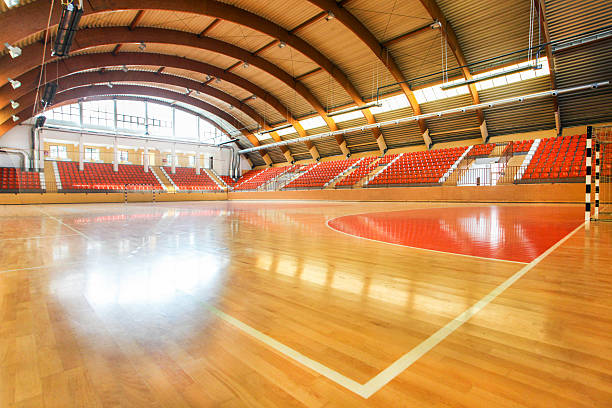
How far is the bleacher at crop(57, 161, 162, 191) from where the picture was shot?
22359 mm

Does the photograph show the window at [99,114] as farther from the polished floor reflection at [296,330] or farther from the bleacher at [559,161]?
the bleacher at [559,161]

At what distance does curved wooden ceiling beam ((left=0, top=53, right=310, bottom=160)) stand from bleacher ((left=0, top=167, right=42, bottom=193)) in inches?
302

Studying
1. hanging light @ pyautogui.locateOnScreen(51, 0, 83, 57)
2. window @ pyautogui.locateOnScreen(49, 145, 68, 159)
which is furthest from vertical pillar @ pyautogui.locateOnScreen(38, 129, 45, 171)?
hanging light @ pyautogui.locateOnScreen(51, 0, 83, 57)

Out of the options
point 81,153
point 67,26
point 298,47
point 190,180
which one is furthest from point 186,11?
point 190,180

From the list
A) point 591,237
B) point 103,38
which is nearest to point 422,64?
point 591,237

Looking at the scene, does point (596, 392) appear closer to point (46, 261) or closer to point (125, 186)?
point (46, 261)

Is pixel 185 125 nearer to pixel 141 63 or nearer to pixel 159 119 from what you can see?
pixel 159 119

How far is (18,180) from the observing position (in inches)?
792

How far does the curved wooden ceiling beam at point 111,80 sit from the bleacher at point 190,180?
8.32m

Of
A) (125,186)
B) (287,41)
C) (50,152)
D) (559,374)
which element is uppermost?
(287,41)

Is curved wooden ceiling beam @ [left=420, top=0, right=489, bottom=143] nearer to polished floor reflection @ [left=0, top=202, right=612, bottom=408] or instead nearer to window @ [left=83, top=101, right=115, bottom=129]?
polished floor reflection @ [left=0, top=202, right=612, bottom=408]

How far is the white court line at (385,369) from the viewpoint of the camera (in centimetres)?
112

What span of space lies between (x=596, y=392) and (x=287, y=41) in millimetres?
17744

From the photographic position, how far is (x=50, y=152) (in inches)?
989
